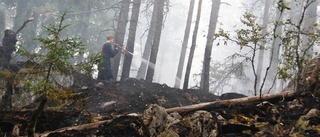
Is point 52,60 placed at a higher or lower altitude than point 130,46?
lower

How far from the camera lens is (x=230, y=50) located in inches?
2687

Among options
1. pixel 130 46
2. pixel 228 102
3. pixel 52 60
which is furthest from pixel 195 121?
pixel 130 46

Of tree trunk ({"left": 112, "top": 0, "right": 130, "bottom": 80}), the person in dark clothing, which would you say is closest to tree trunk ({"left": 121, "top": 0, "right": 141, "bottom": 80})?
tree trunk ({"left": 112, "top": 0, "right": 130, "bottom": 80})

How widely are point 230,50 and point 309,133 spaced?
66.1 m

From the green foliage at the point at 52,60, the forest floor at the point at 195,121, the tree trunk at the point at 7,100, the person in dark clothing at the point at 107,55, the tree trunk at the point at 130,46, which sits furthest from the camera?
the tree trunk at the point at 130,46

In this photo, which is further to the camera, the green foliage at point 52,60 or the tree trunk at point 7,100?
the tree trunk at point 7,100

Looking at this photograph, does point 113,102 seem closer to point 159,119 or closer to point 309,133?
point 159,119

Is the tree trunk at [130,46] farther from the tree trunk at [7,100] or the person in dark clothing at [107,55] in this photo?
the tree trunk at [7,100]

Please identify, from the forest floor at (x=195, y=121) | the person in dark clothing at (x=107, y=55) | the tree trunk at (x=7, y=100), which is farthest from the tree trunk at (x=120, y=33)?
the forest floor at (x=195, y=121)

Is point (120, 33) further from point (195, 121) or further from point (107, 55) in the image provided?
point (195, 121)

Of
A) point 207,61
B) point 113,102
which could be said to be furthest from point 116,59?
point 113,102

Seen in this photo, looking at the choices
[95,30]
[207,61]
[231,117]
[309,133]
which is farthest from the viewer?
[95,30]

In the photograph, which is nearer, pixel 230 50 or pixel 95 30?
pixel 95 30

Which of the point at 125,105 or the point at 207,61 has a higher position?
the point at 207,61
